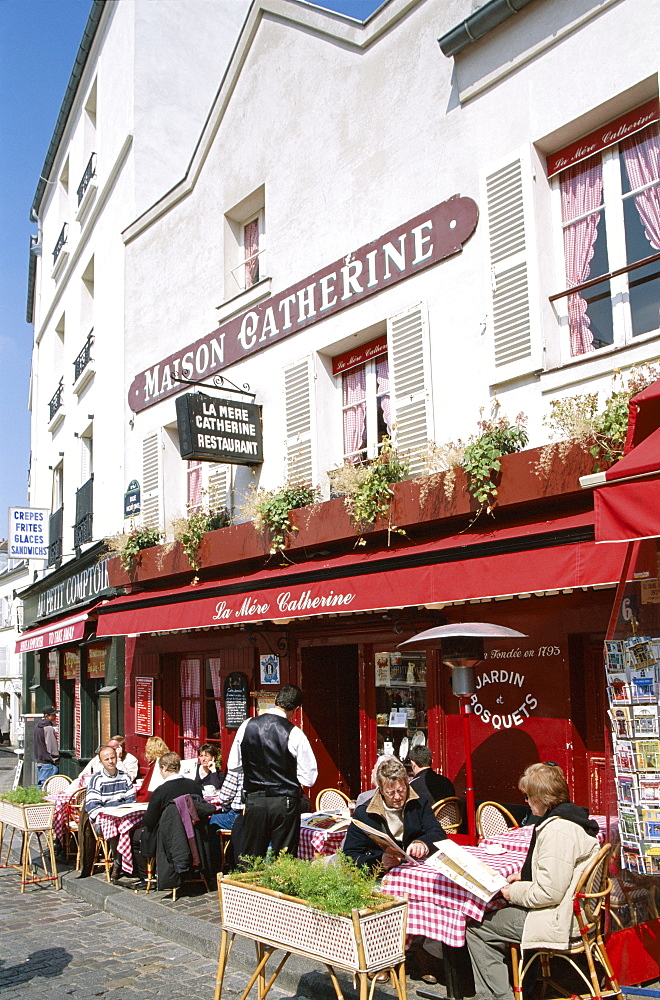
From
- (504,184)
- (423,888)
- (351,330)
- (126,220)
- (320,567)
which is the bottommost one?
(423,888)

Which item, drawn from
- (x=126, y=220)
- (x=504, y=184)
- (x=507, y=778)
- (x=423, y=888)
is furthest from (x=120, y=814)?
(x=126, y=220)

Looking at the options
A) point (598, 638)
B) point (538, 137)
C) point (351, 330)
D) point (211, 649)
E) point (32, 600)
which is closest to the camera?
point (598, 638)

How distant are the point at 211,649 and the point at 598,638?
244 inches

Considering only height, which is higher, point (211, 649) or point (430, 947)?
point (211, 649)

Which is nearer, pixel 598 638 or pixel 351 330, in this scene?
pixel 598 638

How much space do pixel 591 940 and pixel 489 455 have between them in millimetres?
3553

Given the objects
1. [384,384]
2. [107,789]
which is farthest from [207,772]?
[384,384]

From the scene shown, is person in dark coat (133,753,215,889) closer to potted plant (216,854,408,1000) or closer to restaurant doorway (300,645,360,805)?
restaurant doorway (300,645,360,805)

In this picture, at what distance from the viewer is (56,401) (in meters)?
21.0

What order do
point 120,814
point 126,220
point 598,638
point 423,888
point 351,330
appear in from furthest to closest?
point 126,220, point 351,330, point 120,814, point 598,638, point 423,888

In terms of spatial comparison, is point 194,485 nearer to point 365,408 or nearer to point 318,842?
point 365,408

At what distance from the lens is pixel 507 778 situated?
745cm

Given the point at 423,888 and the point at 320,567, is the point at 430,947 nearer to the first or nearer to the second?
the point at 423,888

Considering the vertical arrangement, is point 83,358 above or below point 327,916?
above
